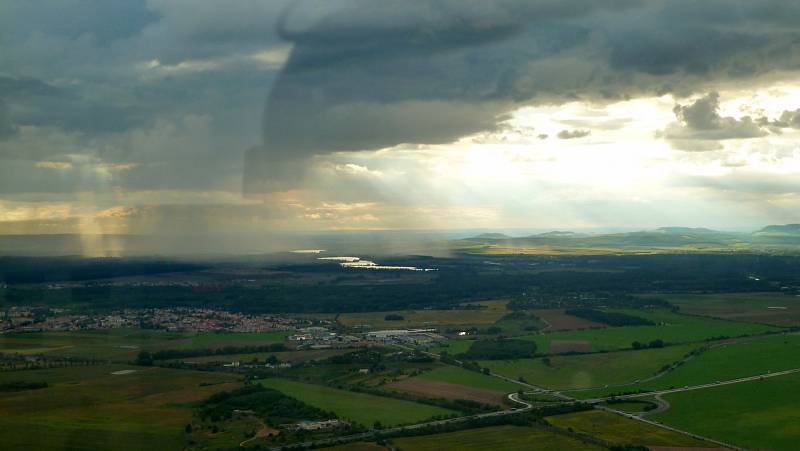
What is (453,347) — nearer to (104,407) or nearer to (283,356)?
(283,356)

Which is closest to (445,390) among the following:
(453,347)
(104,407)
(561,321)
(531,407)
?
(531,407)

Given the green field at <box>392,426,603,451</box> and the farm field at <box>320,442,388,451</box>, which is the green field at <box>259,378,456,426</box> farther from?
the farm field at <box>320,442,388,451</box>

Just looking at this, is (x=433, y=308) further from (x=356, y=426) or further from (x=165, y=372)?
(x=356, y=426)

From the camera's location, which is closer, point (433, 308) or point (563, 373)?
point (563, 373)

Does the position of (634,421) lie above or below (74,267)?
below

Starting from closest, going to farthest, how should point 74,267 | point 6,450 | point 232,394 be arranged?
point 6,450
point 232,394
point 74,267

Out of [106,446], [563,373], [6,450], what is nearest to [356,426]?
[106,446]
